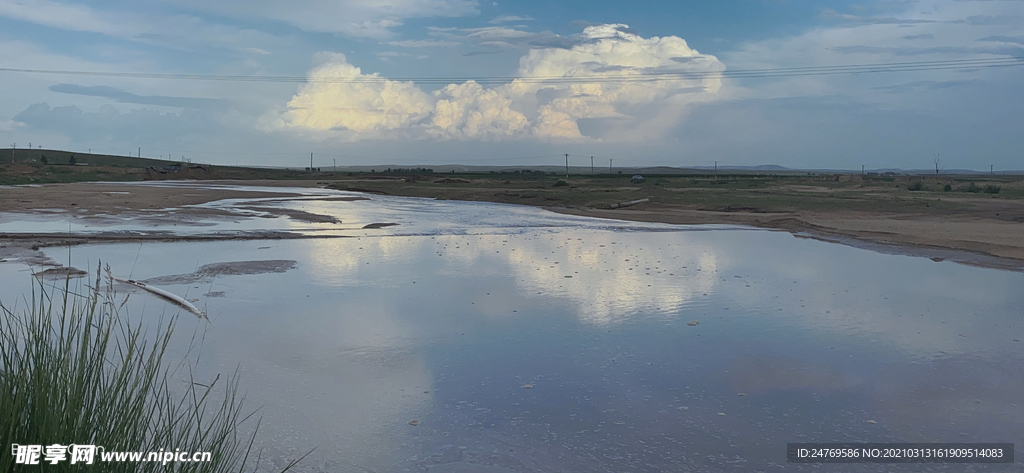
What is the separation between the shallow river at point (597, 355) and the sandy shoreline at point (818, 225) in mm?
1948

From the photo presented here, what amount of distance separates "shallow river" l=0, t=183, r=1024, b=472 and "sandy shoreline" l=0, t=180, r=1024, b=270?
195 cm

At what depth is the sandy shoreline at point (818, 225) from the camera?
15.4m

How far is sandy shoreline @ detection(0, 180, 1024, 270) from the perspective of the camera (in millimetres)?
15352

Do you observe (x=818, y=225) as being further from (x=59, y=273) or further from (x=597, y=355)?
(x=59, y=273)

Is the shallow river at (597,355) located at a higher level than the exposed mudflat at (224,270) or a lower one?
lower

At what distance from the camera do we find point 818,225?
73.8ft

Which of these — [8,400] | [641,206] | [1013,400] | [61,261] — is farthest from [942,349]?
[641,206]

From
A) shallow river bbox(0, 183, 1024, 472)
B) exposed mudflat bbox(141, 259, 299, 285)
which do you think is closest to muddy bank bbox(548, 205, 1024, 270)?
shallow river bbox(0, 183, 1024, 472)

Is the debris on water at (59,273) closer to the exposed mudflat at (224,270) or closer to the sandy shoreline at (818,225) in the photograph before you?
the exposed mudflat at (224,270)

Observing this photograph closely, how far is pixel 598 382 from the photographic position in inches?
250

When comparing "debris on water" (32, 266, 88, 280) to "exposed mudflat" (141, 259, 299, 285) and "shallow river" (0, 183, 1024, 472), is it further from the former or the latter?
"exposed mudflat" (141, 259, 299, 285)

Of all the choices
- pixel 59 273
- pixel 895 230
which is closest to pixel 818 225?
pixel 895 230

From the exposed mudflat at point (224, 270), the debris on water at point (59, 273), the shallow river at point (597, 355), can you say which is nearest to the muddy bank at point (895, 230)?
the shallow river at point (597, 355)

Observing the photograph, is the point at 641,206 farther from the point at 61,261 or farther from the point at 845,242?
the point at 61,261
